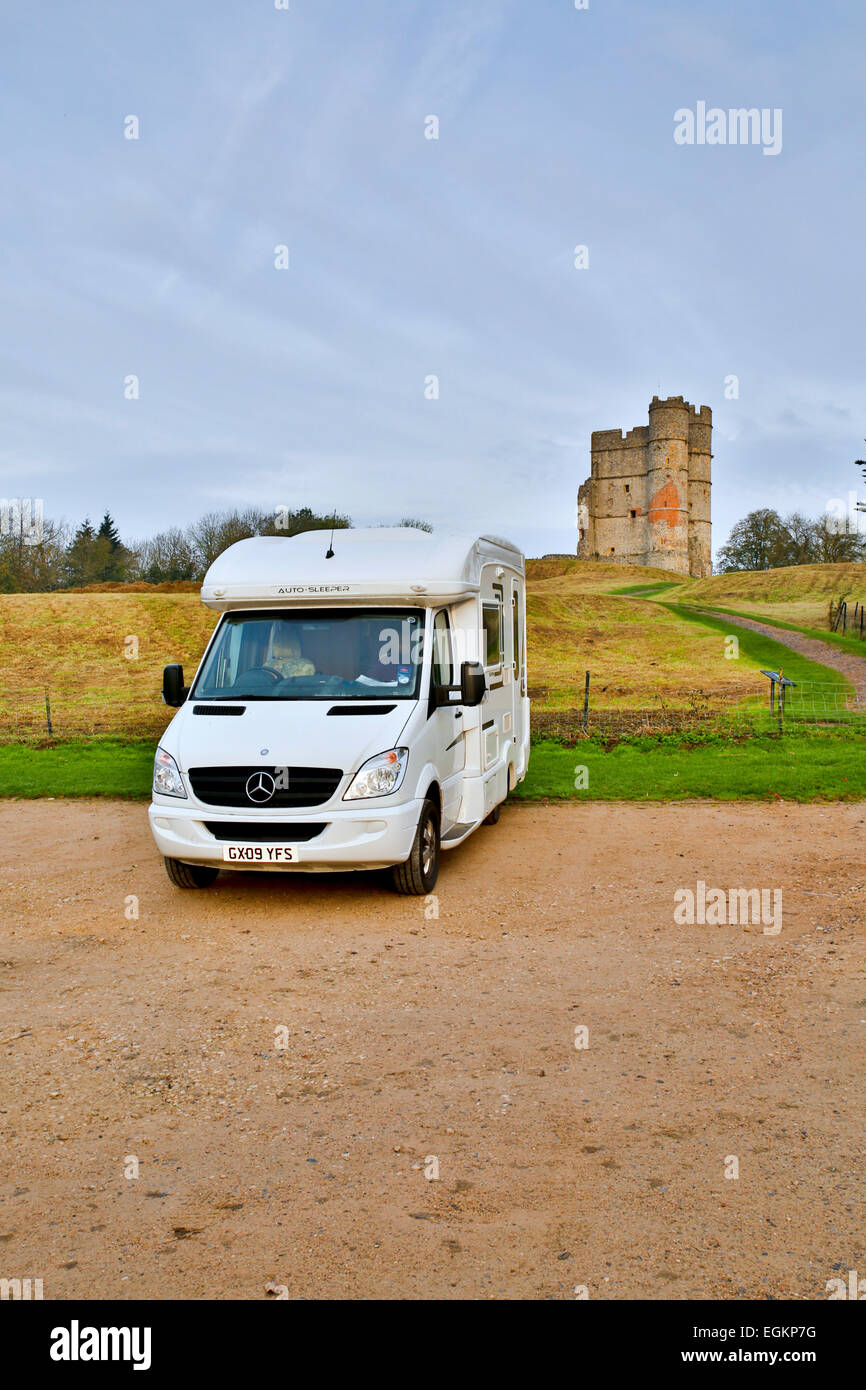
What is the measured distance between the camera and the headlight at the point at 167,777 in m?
7.88

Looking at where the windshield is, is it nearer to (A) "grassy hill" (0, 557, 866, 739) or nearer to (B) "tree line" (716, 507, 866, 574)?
(A) "grassy hill" (0, 557, 866, 739)

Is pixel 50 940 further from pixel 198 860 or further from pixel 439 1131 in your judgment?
pixel 439 1131

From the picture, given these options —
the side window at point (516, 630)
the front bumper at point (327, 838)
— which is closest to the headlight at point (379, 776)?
the front bumper at point (327, 838)

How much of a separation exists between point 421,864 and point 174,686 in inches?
107

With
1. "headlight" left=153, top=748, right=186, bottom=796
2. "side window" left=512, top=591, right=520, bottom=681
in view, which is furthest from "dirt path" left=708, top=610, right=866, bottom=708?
"headlight" left=153, top=748, right=186, bottom=796

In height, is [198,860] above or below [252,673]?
below

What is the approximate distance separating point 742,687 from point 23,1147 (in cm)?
2667

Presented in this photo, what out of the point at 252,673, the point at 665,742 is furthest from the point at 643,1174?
the point at 665,742

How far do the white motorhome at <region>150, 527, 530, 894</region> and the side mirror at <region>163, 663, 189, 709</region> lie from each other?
19 mm

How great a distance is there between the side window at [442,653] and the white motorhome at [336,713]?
0.06ft

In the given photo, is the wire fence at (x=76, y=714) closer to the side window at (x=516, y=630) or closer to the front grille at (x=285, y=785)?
the side window at (x=516, y=630)

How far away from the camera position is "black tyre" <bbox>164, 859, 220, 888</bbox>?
840 cm
